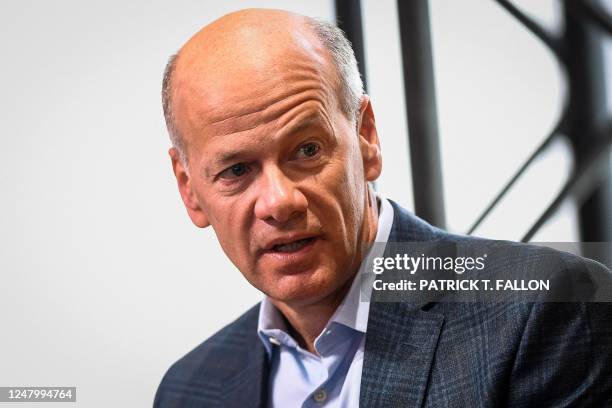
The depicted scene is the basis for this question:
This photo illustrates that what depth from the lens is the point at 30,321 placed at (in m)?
1.97

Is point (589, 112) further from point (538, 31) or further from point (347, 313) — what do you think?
point (347, 313)

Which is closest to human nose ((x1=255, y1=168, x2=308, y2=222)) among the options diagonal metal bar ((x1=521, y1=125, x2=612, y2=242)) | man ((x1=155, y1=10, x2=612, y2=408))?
man ((x1=155, y1=10, x2=612, y2=408))

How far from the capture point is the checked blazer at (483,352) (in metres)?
1.31

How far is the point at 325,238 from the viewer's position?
1.44 m

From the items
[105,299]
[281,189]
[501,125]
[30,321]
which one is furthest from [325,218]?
[30,321]

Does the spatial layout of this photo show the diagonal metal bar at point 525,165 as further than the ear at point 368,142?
Yes

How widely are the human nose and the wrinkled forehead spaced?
0.12 metres

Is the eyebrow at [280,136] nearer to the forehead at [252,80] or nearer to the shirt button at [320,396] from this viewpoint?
the forehead at [252,80]

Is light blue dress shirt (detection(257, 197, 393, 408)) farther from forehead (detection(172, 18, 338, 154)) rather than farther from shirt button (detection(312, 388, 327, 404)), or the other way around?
forehead (detection(172, 18, 338, 154))

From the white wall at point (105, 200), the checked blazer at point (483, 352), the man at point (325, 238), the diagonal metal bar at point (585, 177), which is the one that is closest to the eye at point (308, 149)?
the man at point (325, 238)

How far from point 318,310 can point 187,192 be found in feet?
1.14

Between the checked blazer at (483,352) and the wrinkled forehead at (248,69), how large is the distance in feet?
1.10

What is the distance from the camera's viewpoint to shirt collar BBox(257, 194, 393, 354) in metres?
1.52

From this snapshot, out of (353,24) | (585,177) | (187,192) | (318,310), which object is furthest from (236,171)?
(585,177)
